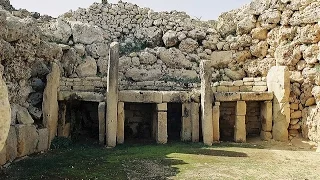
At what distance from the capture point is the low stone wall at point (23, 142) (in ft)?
30.1

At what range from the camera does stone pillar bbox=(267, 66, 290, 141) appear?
1317 centimetres

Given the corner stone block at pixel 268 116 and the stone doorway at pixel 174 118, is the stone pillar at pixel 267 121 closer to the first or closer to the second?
the corner stone block at pixel 268 116

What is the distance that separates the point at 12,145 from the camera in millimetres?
9414

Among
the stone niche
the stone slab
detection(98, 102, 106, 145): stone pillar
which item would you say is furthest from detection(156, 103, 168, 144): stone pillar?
the stone niche

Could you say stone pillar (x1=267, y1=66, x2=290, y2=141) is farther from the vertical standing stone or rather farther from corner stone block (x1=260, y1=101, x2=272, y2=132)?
the vertical standing stone

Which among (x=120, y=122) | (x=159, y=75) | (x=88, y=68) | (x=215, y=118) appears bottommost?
(x=120, y=122)

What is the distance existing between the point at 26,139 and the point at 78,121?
3621 millimetres

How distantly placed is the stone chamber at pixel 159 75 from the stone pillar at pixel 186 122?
0.13ft

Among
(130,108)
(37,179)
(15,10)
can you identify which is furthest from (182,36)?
(37,179)

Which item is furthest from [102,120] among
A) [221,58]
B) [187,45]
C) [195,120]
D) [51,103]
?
[221,58]

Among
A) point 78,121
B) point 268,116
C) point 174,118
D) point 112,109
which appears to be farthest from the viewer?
point 174,118

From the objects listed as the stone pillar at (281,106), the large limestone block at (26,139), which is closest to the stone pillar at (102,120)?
the large limestone block at (26,139)

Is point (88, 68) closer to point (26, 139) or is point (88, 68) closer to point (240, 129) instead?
point (26, 139)

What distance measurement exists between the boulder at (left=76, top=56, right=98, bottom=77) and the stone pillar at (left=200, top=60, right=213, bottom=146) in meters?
5.20
